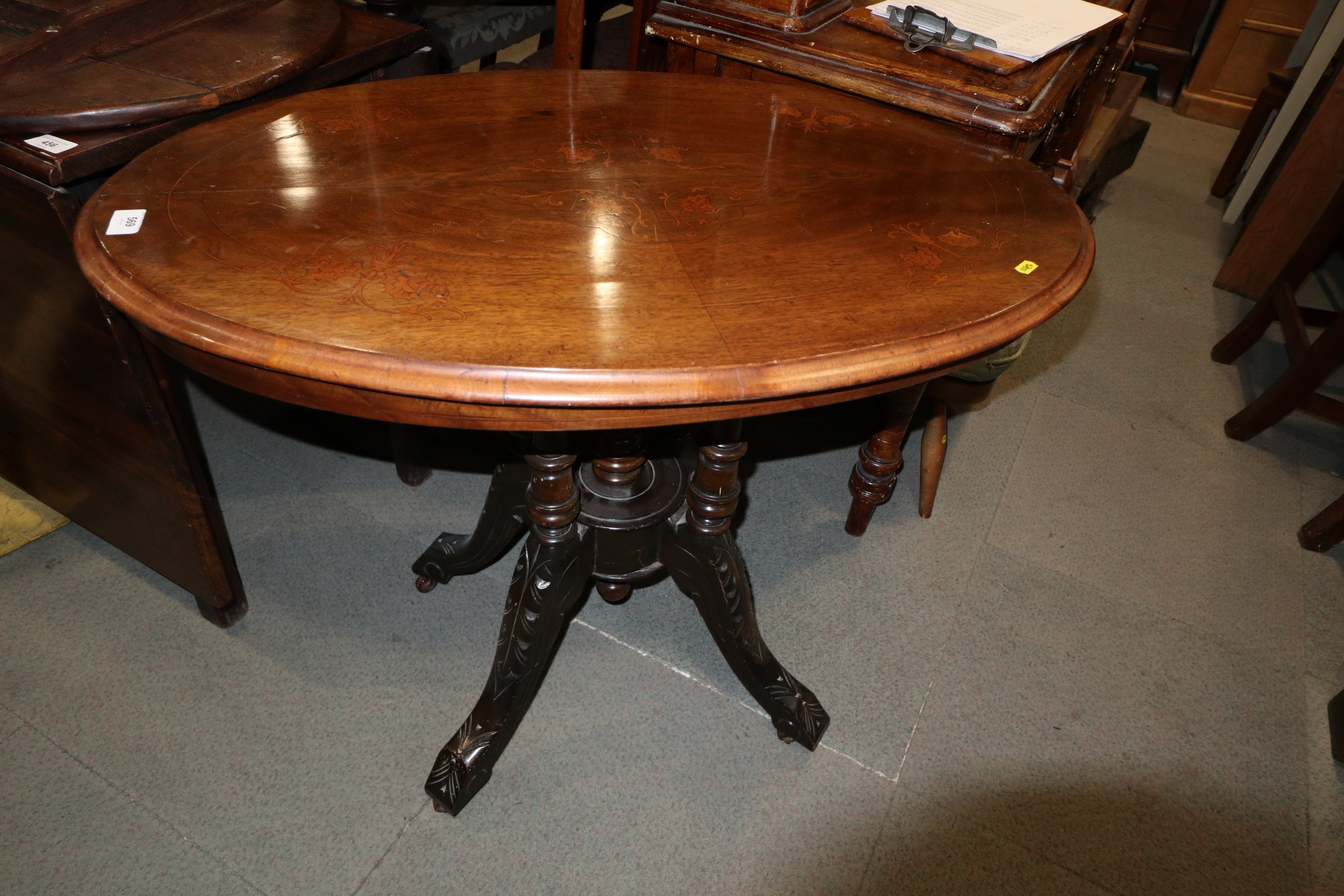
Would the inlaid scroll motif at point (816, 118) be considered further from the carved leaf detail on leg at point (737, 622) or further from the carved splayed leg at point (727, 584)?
the carved leaf detail on leg at point (737, 622)

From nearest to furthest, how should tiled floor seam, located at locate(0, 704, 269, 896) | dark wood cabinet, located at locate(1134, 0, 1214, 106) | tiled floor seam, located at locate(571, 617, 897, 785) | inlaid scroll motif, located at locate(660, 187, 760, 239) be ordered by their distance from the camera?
inlaid scroll motif, located at locate(660, 187, 760, 239) → tiled floor seam, located at locate(0, 704, 269, 896) → tiled floor seam, located at locate(571, 617, 897, 785) → dark wood cabinet, located at locate(1134, 0, 1214, 106)

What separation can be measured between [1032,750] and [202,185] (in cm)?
153

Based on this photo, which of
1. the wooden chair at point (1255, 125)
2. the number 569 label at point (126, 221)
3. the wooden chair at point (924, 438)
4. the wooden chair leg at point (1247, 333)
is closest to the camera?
the number 569 label at point (126, 221)

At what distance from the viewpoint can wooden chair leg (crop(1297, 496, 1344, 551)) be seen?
1.87 meters

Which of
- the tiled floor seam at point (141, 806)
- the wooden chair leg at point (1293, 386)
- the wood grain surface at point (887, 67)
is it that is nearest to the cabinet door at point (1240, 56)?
the wooden chair leg at point (1293, 386)

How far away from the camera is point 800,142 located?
1160mm

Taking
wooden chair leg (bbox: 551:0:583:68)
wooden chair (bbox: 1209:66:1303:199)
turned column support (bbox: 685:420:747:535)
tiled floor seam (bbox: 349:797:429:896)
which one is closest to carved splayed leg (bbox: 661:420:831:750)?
turned column support (bbox: 685:420:747:535)

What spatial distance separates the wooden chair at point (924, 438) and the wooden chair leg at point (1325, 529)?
34.0 inches

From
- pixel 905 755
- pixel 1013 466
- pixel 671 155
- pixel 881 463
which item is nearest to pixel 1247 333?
pixel 1013 466

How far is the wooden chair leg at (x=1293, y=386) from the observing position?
80.6 inches

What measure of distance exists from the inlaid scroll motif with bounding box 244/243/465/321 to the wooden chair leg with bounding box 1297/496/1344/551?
2046mm

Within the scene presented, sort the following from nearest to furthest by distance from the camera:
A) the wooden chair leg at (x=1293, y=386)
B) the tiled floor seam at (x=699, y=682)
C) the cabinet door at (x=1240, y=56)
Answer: the tiled floor seam at (x=699, y=682) < the wooden chair leg at (x=1293, y=386) < the cabinet door at (x=1240, y=56)

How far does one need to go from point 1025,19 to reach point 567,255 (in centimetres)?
108

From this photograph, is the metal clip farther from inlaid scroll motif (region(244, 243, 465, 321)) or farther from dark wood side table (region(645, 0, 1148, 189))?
inlaid scroll motif (region(244, 243, 465, 321))
